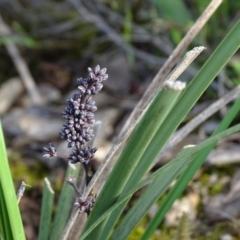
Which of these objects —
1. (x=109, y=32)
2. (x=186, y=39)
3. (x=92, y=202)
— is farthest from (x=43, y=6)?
(x=92, y=202)

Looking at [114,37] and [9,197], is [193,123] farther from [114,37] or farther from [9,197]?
[114,37]

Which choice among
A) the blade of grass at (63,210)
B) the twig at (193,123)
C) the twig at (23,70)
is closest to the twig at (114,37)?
the twig at (23,70)

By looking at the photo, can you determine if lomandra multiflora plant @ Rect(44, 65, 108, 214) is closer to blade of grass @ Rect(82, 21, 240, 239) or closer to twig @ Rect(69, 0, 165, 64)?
blade of grass @ Rect(82, 21, 240, 239)

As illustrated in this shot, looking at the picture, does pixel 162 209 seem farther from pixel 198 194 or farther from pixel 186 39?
pixel 198 194

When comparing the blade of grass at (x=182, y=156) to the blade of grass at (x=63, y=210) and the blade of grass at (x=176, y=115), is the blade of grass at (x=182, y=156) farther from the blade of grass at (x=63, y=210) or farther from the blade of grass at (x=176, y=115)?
the blade of grass at (x=63, y=210)

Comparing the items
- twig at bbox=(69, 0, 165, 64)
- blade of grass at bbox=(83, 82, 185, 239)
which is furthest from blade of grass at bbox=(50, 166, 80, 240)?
twig at bbox=(69, 0, 165, 64)

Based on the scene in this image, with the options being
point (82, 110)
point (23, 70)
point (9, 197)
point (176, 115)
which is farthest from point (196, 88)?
point (23, 70)
